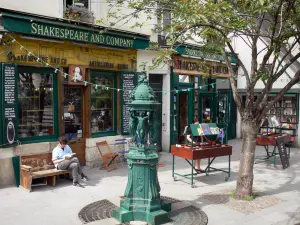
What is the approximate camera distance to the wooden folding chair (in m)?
9.45

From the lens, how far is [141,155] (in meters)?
5.81

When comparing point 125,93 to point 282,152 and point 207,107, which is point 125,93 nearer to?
point 207,107

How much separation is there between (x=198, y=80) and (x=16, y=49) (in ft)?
24.8

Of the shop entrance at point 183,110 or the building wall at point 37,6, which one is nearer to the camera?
the building wall at point 37,6

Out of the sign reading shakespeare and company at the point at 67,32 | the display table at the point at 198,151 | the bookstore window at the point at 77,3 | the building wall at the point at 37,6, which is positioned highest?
the bookstore window at the point at 77,3

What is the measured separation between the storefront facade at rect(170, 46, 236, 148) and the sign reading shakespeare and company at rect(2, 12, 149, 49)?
2.40 meters

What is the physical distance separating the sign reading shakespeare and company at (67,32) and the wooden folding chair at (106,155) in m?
2.88

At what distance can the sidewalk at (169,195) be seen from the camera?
605cm

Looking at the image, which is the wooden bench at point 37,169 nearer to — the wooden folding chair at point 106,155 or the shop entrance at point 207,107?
the wooden folding chair at point 106,155

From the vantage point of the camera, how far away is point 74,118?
9.58m

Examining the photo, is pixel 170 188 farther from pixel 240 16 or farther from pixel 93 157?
pixel 240 16

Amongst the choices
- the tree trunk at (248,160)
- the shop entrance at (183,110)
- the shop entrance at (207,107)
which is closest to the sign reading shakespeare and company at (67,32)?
the shop entrance at (183,110)

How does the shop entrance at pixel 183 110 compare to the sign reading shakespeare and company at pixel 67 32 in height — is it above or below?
below

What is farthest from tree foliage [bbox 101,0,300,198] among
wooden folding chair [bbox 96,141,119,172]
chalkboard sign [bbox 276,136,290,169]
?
wooden folding chair [bbox 96,141,119,172]
